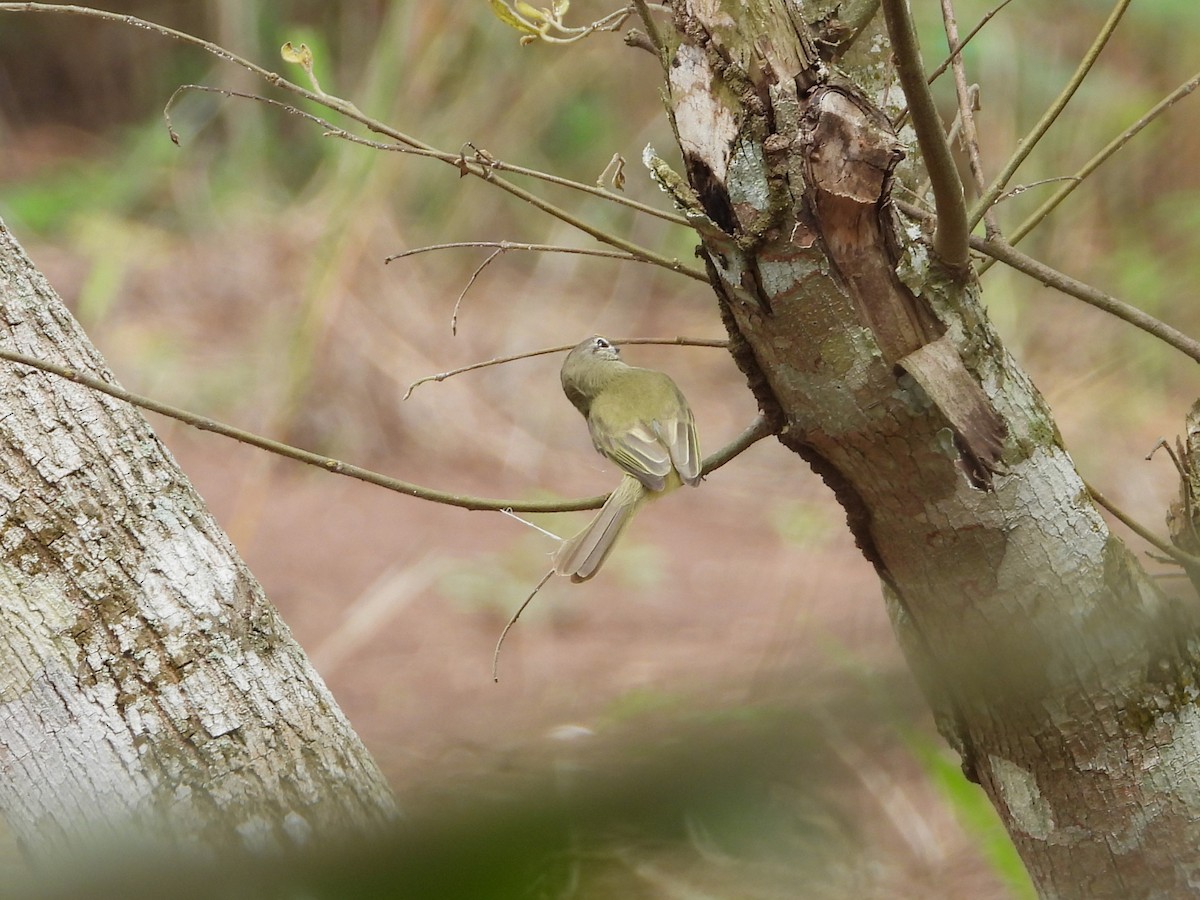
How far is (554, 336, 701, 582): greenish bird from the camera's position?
6.98 ft

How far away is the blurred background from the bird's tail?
1.33 metres

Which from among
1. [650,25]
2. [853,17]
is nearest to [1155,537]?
[853,17]

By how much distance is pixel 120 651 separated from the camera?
1.63 meters

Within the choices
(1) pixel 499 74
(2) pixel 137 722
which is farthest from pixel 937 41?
(2) pixel 137 722

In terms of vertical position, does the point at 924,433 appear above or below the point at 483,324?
below

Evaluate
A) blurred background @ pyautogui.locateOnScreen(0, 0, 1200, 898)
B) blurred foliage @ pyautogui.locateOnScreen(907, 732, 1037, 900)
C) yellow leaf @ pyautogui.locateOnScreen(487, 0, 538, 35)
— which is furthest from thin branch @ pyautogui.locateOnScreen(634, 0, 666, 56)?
blurred background @ pyautogui.locateOnScreen(0, 0, 1200, 898)

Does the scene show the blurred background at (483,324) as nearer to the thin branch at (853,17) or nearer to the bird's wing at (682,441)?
the bird's wing at (682,441)

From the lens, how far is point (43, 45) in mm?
7355

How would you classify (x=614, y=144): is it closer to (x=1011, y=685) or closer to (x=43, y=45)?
(x=43, y=45)

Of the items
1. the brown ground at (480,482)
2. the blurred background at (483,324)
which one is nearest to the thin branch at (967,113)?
the brown ground at (480,482)

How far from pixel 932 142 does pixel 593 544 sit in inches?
40.0

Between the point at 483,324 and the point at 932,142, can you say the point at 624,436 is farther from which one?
the point at 483,324

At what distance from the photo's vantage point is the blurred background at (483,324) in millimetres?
4484

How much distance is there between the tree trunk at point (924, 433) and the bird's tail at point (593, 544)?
59 cm
